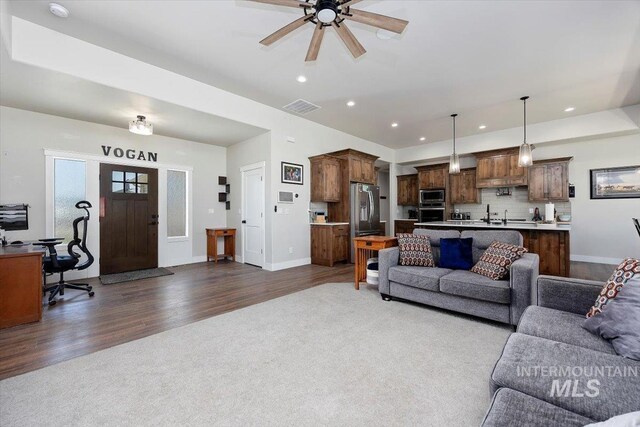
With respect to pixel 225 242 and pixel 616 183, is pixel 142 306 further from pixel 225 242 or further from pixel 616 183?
pixel 616 183

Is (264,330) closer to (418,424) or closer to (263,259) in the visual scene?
(418,424)

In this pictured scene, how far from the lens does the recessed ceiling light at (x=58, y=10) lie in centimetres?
264

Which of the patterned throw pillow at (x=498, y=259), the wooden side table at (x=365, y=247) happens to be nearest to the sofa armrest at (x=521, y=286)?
the patterned throw pillow at (x=498, y=259)

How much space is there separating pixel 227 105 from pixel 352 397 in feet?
14.9

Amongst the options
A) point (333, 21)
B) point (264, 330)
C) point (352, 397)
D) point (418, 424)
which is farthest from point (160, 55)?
point (418, 424)

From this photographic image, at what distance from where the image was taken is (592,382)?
114cm

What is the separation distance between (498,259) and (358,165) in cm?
399

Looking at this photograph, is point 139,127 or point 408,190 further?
point 408,190

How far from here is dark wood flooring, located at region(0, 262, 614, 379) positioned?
2373 millimetres

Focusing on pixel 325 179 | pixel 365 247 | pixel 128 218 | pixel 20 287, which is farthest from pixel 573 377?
pixel 128 218

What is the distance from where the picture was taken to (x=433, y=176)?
25.9ft

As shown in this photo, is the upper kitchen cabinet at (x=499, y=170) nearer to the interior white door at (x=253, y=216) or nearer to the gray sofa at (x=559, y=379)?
the interior white door at (x=253, y=216)

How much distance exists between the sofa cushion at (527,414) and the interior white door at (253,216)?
16.3ft

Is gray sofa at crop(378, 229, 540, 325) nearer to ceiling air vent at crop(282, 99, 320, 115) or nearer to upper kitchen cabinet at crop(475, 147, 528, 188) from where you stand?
ceiling air vent at crop(282, 99, 320, 115)
